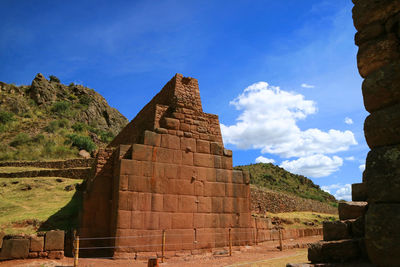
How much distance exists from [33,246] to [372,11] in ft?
29.7

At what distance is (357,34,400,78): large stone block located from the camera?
3.86 m

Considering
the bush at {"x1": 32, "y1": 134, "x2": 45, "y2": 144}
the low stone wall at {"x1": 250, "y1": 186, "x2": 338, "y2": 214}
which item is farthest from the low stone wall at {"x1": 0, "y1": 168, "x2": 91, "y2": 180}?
the bush at {"x1": 32, "y1": 134, "x2": 45, "y2": 144}

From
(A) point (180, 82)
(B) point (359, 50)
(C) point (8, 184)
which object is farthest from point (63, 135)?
(B) point (359, 50)

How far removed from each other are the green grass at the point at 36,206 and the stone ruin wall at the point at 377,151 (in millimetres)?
11458

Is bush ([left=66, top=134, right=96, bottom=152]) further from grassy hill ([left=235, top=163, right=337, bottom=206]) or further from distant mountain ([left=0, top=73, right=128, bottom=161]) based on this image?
grassy hill ([left=235, top=163, right=337, bottom=206])

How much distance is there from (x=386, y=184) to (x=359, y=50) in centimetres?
198

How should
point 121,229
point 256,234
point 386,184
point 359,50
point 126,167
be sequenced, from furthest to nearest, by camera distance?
point 256,234 → point 126,167 → point 121,229 → point 359,50 → point 386,184

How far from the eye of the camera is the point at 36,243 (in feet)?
26.0

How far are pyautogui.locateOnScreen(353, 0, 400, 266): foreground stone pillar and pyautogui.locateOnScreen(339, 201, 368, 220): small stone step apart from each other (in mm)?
1130

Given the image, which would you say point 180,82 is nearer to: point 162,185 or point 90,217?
point 162,185

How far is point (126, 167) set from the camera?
9484 millimetres

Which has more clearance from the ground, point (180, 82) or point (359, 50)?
point (180, 82)

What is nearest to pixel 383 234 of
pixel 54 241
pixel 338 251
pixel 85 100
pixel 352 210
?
pixel 338 251

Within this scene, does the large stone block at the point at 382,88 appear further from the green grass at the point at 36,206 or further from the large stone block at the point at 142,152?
the green grass at the point at 36,206
